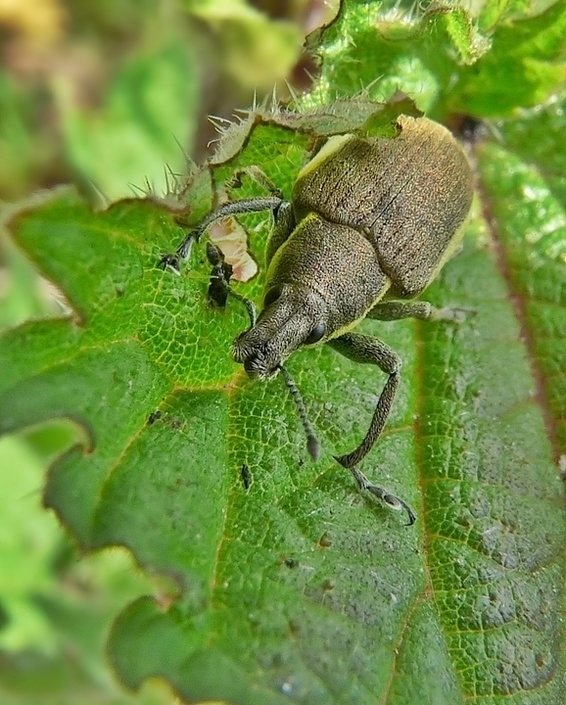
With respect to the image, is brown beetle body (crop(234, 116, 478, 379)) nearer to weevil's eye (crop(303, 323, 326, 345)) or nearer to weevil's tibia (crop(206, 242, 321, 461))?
weevil's eye (crop(303, 323, 326, 345))

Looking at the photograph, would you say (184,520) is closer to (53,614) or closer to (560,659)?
(560,659)

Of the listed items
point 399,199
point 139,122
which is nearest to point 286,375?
point 399,199

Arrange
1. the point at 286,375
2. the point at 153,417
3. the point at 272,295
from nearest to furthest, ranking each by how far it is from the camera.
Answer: the point at 153,417
the point at 286,375
the point at 272,295

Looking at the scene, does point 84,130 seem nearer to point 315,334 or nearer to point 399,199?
point 399,199

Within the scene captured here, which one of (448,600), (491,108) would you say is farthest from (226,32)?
(448,600)

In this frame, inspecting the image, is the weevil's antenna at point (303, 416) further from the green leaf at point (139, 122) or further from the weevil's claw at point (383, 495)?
the green leaf at point (139, 122)
